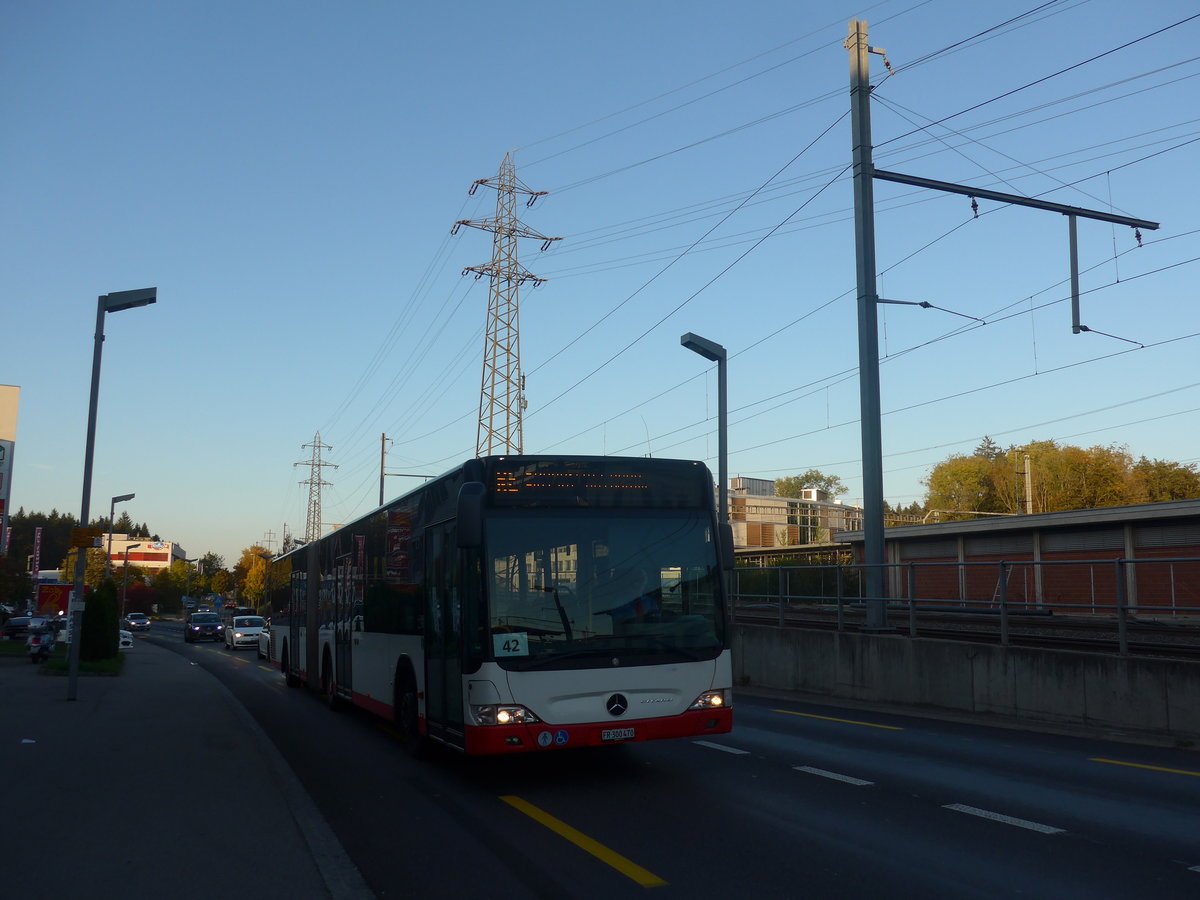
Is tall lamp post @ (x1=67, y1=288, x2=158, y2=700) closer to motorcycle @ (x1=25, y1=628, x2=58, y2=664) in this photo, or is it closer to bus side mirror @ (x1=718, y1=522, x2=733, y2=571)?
bus side mirror @ (x1=718, y1=522, x2=733, y2=571)

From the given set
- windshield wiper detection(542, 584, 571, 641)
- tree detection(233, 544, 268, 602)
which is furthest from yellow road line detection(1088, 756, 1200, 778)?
tree detection(233, 544, 268, 602)

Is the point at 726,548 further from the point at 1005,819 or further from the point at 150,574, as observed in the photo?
the point at 150,574

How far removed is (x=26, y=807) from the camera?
8297 mm

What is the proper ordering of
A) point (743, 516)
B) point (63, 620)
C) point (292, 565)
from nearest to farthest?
point (292, 565) → point (63, 620) → point (743, 516)

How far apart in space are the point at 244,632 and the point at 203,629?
14920mm

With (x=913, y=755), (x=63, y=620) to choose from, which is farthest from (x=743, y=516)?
(x=913, y=755)

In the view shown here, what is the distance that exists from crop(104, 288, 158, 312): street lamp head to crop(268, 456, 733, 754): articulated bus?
34.6 feet

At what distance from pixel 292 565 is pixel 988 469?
88961 millimetres

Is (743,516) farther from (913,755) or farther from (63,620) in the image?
(913,755)

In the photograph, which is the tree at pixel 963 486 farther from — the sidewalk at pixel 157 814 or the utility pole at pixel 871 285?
the sidewalk at pixel 157 814

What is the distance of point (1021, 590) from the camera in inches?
1031

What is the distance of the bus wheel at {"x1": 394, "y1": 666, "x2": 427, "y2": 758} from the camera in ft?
36.7

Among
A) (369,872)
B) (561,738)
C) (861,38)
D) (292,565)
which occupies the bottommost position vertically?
(369,872)

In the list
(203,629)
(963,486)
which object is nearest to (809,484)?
→ (963,486)
